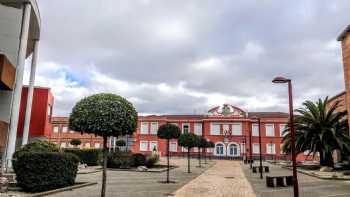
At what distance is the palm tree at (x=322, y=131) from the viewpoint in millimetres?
25750

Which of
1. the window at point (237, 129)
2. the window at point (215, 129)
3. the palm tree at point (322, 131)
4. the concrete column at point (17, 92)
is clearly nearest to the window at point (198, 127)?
the window at point (215, 129)

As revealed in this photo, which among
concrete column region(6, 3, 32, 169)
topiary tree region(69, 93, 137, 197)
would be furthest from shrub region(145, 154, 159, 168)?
topiary tree region(69, 93, 137, 197)

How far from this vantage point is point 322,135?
25859 mm

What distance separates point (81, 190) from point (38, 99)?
54.5 ft

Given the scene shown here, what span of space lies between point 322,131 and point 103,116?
22.2 m

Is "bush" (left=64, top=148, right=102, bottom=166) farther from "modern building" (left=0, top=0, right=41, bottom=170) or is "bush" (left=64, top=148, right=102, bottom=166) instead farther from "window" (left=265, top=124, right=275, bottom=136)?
"window" (left=265, top=124, right=275, bottom=136)

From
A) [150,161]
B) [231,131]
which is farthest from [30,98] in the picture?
[231,131]

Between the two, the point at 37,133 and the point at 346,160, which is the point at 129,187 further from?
the point at 346,160

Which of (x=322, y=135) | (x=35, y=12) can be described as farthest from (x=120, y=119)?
(x=322, y=135)

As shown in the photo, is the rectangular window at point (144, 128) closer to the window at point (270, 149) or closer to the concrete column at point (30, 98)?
the window at point (270, 149)

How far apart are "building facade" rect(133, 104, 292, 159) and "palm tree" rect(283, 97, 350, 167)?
30.8 meters

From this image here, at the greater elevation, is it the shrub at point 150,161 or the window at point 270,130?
the window at point 270,130

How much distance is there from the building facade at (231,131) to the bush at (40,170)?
161ft

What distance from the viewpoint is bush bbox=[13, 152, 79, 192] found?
11133mm
